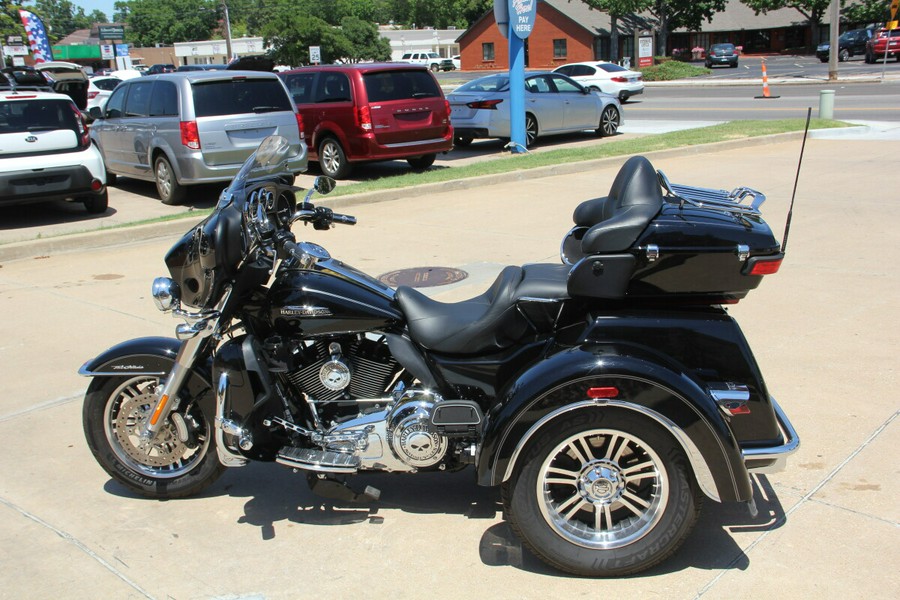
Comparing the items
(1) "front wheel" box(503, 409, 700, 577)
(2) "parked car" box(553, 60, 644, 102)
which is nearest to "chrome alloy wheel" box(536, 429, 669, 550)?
(1) "front wheel" box(503, 409, 700, 577)

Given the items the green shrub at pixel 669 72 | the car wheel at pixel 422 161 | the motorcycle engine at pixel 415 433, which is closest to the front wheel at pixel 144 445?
the motorcycle engine at pixel 415 433

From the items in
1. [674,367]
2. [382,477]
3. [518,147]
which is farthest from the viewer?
[518,147]

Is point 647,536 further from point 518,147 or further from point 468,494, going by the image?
point 518,147

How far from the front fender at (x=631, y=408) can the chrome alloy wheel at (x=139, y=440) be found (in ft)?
5.10

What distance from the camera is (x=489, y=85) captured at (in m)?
18.3

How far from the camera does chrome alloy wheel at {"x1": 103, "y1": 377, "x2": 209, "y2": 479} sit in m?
3.84

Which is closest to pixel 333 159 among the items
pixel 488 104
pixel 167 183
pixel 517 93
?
pixel 167 183

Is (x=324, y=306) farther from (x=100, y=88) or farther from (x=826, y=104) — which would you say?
(x=100, y=88)

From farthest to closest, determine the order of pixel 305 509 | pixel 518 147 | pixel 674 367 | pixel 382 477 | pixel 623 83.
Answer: pixel 623 83 < pixel 518 147 < pixel 382 477 < pixel 305 509 < pixel 674 367

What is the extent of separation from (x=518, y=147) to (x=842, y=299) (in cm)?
1012

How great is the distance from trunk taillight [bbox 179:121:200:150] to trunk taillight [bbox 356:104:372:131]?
3.02m

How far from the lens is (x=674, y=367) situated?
317 cm

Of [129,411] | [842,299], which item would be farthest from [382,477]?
[842,299]

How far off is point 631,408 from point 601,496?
40cm
